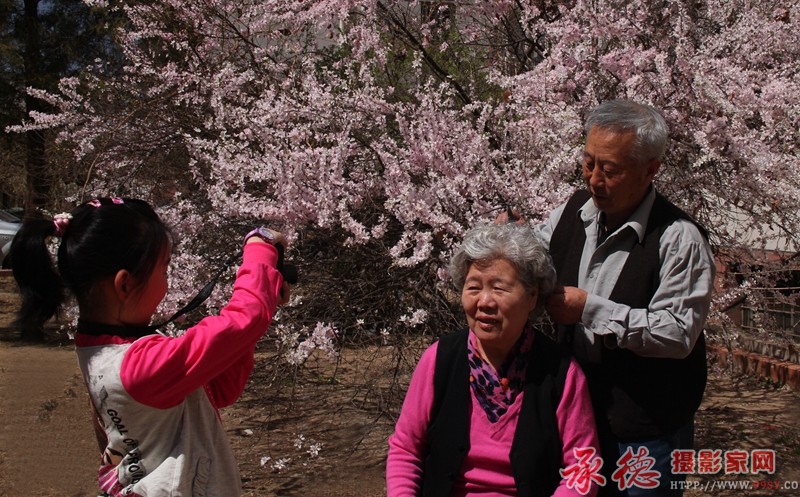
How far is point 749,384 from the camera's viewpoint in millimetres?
6445

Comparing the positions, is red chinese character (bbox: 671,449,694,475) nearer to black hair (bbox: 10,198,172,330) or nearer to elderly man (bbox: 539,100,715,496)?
elderly man (bbox: 539,100,715,496)

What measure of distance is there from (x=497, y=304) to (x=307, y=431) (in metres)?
3.64

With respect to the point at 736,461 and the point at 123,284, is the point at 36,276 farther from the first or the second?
the point at 736,461

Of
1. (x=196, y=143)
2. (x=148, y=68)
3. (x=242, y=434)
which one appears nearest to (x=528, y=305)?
(x=196, y=143)

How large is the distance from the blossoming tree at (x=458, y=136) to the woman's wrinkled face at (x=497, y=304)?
1.54 meters

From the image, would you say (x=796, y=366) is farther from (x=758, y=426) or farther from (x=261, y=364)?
(x=261, y=364)

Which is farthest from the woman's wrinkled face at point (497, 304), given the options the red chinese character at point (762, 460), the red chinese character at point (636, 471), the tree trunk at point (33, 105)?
the tree trunk at point (33, 105)

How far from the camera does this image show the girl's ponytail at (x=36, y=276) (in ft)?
6.38

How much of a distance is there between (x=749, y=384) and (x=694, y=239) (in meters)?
5.05

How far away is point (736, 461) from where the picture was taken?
3.62 m

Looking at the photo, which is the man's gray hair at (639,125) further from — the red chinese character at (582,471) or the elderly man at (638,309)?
the red chinese character at (582,471)

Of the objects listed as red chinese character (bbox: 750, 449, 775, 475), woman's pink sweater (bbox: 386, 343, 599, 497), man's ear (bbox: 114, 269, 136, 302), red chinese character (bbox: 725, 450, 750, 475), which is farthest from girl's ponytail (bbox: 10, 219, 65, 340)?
red chinese character (bbox: 750, 449, 775, 475)

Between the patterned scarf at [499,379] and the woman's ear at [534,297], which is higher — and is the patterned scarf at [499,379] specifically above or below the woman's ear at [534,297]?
below

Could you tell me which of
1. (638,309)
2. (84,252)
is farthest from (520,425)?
(84,252)
